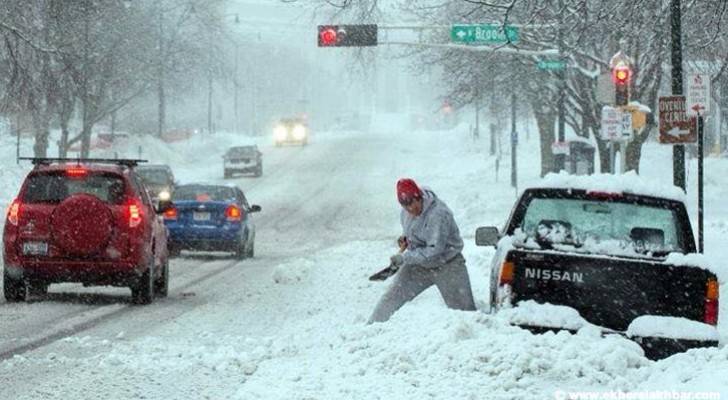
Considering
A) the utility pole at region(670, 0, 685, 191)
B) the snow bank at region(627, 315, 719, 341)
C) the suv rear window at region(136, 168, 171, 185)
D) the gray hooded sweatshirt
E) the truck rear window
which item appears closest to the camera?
the snow bank at region(627, 315, 719, 341)

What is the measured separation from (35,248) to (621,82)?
1500 centimetres

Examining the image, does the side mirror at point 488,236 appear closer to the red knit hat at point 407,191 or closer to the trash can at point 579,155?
the red knit hat at point 407,191

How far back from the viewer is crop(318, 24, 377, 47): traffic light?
2961 cm

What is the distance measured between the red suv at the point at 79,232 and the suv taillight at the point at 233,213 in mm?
9341

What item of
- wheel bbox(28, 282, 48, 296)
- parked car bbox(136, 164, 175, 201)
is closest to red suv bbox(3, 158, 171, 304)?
wheel bbox(28, 282, 48, 296)

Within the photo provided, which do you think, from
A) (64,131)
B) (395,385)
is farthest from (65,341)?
(64,131)

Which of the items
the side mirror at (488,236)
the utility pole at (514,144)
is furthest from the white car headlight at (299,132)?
the side mirror at (488,236)

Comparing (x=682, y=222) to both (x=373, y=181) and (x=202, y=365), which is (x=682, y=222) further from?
(x=373, y=181)

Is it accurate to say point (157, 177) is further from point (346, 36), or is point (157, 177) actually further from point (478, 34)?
point (478, 34)

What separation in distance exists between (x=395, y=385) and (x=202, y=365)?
7.79 feet

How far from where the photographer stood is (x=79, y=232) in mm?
15328

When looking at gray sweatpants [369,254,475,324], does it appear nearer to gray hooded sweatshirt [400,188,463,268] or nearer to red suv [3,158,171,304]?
gray hooded sweatshirt [400,188,463,268]

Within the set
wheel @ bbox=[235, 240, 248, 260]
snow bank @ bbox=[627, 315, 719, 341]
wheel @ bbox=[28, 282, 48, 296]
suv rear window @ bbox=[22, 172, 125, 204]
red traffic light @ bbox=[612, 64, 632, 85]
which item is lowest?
wheel @ bbox=[235, 240, 248, 260]

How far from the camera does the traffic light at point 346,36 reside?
29609 mm
